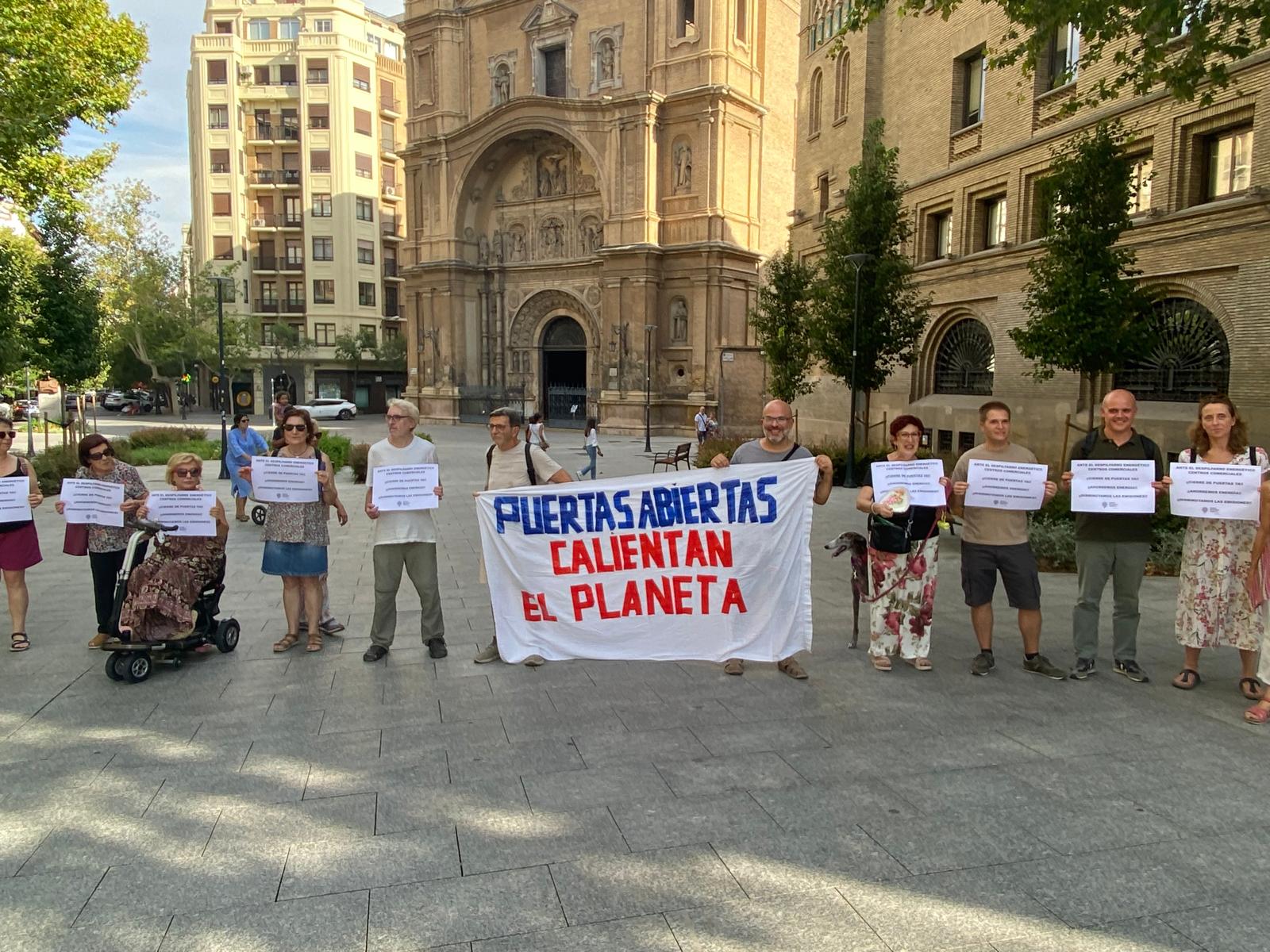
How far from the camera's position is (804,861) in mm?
3848

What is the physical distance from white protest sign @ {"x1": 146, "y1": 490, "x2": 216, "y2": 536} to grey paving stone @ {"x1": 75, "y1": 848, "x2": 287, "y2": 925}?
10.8 feet

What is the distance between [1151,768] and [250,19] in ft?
259

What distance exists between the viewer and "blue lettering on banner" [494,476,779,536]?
20.8 ft

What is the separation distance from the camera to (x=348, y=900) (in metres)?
3.55

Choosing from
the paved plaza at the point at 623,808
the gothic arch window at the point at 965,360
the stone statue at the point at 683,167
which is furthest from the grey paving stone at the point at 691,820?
the stone statue at the point at 683,167

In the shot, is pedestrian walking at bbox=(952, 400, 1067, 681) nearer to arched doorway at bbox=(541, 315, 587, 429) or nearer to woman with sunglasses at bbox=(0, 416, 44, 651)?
woman with sunglasses at bbox=(0, 416, 44, 651)

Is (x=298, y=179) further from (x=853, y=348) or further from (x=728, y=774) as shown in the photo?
(x=728, y=774)

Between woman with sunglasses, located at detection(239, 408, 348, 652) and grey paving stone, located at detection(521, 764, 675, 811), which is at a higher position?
woman with sunglasses, located at detection(239, 408, 348, 652)

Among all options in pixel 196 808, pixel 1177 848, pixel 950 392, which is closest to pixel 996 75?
pixel 950 392

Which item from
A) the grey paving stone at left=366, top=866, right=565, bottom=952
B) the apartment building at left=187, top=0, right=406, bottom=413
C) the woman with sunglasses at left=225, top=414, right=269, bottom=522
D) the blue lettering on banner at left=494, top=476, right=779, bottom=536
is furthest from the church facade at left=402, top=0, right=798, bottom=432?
the grey paving stone at left=366, top=866, right=565, bottom=952

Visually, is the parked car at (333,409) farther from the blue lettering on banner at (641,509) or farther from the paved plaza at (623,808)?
the blue lettering on banner at (641,509)

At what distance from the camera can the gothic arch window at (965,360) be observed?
22.2m

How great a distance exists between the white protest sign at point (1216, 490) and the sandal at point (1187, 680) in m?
1.19

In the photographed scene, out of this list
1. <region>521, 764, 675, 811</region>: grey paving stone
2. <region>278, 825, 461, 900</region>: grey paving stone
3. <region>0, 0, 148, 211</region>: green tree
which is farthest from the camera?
<region>0, 0, 148, 211</region>: green tree
